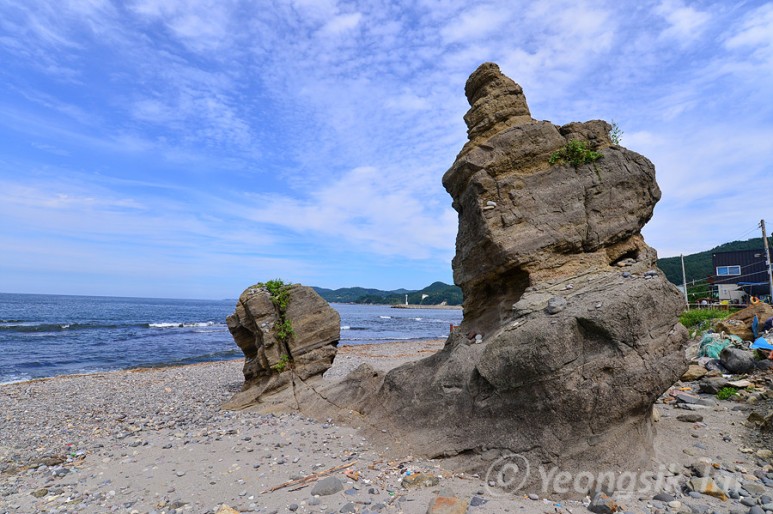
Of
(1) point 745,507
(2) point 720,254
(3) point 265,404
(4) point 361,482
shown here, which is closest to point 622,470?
(1) point 745,507

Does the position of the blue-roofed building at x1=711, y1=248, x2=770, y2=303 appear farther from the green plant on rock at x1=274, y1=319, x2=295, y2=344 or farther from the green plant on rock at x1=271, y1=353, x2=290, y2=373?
the green plant on rock at x1=271, y1=353, x2=290, y2=373

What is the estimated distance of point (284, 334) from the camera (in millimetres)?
15016

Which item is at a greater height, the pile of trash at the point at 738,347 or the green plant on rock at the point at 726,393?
the pile of trash at the point at 738,347

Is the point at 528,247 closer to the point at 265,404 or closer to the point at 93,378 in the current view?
the point at 265,404

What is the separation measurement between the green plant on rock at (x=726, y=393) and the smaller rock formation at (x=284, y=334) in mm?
11501

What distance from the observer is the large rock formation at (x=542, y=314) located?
24.5 ft

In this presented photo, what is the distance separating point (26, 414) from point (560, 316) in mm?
17035

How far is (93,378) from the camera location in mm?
23422

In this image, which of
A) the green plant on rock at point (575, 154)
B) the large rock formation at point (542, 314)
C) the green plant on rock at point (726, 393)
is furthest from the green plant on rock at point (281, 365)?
the green plant on rock at point (726, 393)

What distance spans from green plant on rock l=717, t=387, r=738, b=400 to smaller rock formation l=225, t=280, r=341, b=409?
37.7 ft

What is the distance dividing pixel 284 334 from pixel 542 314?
9339 mm

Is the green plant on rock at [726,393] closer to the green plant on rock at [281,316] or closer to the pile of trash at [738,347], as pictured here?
the pile of trash at [738,347]

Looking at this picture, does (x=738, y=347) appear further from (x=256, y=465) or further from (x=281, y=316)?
(x=256, y=465)

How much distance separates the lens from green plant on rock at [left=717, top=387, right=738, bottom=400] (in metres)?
12.6
